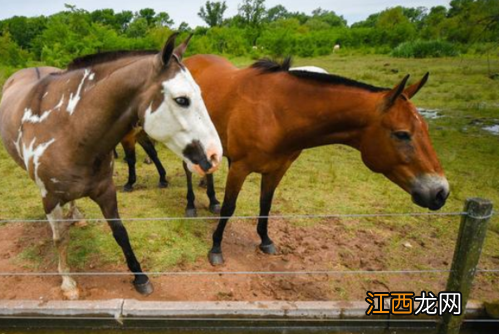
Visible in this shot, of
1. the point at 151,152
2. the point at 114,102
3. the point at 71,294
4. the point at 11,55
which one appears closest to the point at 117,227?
the point at 71,294

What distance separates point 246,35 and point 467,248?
30.2 m

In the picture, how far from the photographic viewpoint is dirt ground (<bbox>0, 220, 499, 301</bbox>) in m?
2.96

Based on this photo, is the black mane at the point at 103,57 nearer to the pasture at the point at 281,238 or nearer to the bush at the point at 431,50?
the pasture at the point at 281,238

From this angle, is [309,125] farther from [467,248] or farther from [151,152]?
[151,152]

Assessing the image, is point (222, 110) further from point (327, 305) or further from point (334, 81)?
point (327, 305)

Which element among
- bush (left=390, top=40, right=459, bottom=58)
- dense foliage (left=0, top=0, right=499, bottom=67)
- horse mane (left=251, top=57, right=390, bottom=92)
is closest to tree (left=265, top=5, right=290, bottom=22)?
dense foliage (left=0, top=0, right=499, bottom=67)

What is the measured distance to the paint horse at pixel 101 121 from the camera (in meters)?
2.02

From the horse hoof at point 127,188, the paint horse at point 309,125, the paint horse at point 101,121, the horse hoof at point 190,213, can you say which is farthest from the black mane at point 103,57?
the horse hoof at point 127,188

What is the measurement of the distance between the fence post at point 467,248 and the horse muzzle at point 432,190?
0.17 metres

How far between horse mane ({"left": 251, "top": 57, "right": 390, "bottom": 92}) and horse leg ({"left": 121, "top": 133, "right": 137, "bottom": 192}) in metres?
2.44

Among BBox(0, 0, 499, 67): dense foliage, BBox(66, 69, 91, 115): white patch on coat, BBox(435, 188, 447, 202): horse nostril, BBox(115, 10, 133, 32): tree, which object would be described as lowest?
BBox(435, 188, 447, 202): horse nostril

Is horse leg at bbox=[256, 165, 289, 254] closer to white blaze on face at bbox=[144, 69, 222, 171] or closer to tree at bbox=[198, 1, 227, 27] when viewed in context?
white blaze on face at bbox=[144, 69, 222, 171]

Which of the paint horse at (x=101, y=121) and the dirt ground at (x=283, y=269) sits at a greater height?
the paint horse at (x=101, y=121)

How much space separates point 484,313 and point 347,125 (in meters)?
1.75
